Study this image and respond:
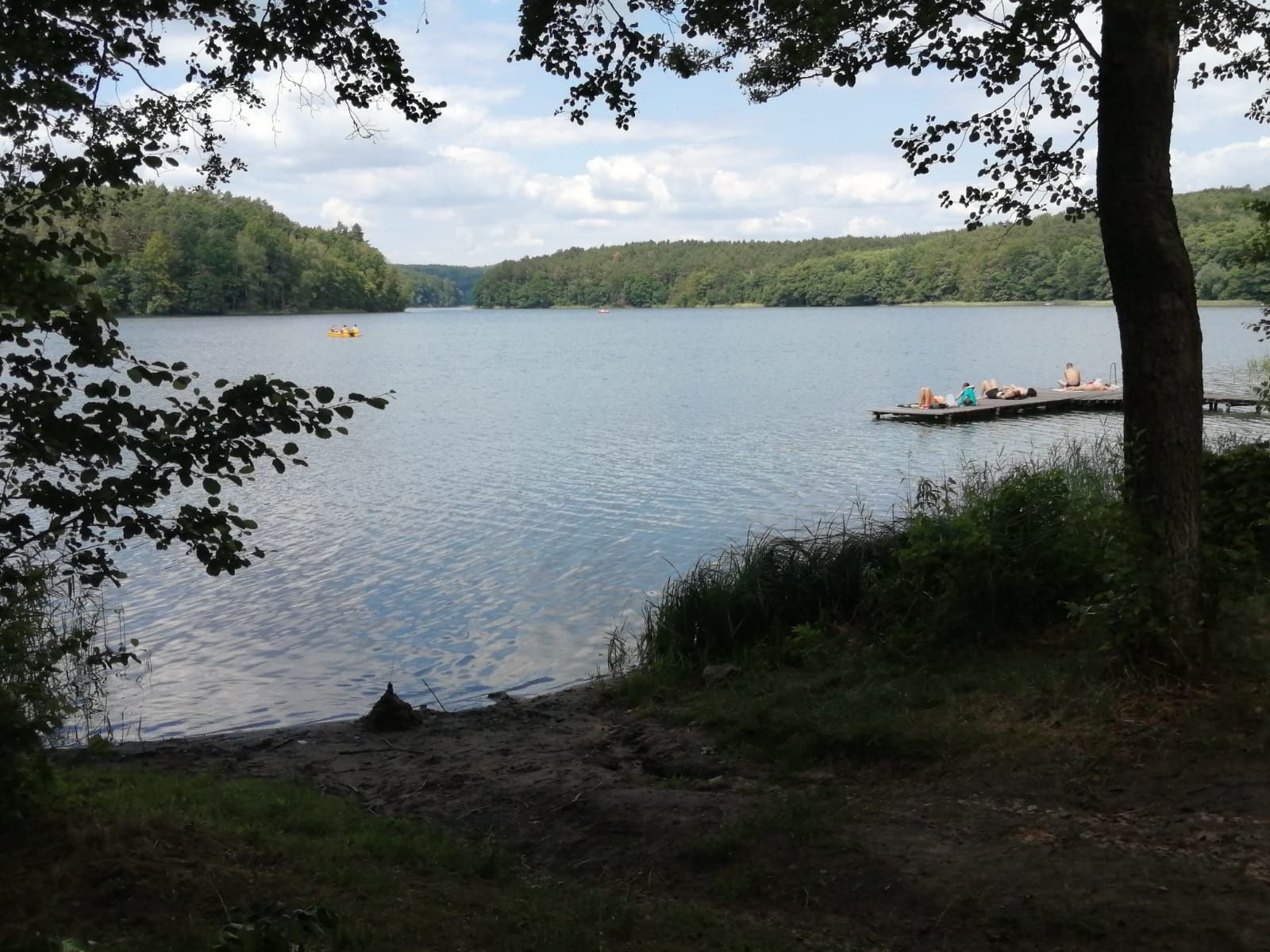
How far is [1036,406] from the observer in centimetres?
3297

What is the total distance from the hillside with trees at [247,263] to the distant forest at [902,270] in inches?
1658

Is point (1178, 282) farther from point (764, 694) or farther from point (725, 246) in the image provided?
point (725, 246)

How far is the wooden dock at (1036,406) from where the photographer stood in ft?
99.1

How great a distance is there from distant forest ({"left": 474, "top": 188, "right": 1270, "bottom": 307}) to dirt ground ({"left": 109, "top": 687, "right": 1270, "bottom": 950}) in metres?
44.0

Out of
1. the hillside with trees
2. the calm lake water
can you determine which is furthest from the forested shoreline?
the calm lake water

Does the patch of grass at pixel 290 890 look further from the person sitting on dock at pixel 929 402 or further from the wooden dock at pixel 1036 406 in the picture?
the person sitting on dock at pixel 929 402

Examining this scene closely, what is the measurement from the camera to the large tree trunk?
219 inches

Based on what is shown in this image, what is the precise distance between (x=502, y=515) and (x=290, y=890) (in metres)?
14.2

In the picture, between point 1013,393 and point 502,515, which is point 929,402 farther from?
point 502,515

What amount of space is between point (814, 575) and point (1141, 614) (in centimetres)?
370

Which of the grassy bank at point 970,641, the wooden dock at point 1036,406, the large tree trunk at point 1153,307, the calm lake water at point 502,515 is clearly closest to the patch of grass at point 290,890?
the grassy bank at point 970,641

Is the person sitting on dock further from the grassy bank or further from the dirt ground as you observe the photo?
the dirt ground

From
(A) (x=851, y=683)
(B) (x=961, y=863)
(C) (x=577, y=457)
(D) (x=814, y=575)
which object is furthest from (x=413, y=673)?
(C) (x=577, y=457)

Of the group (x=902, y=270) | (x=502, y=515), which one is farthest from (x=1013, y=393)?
(x=902, y=270)
